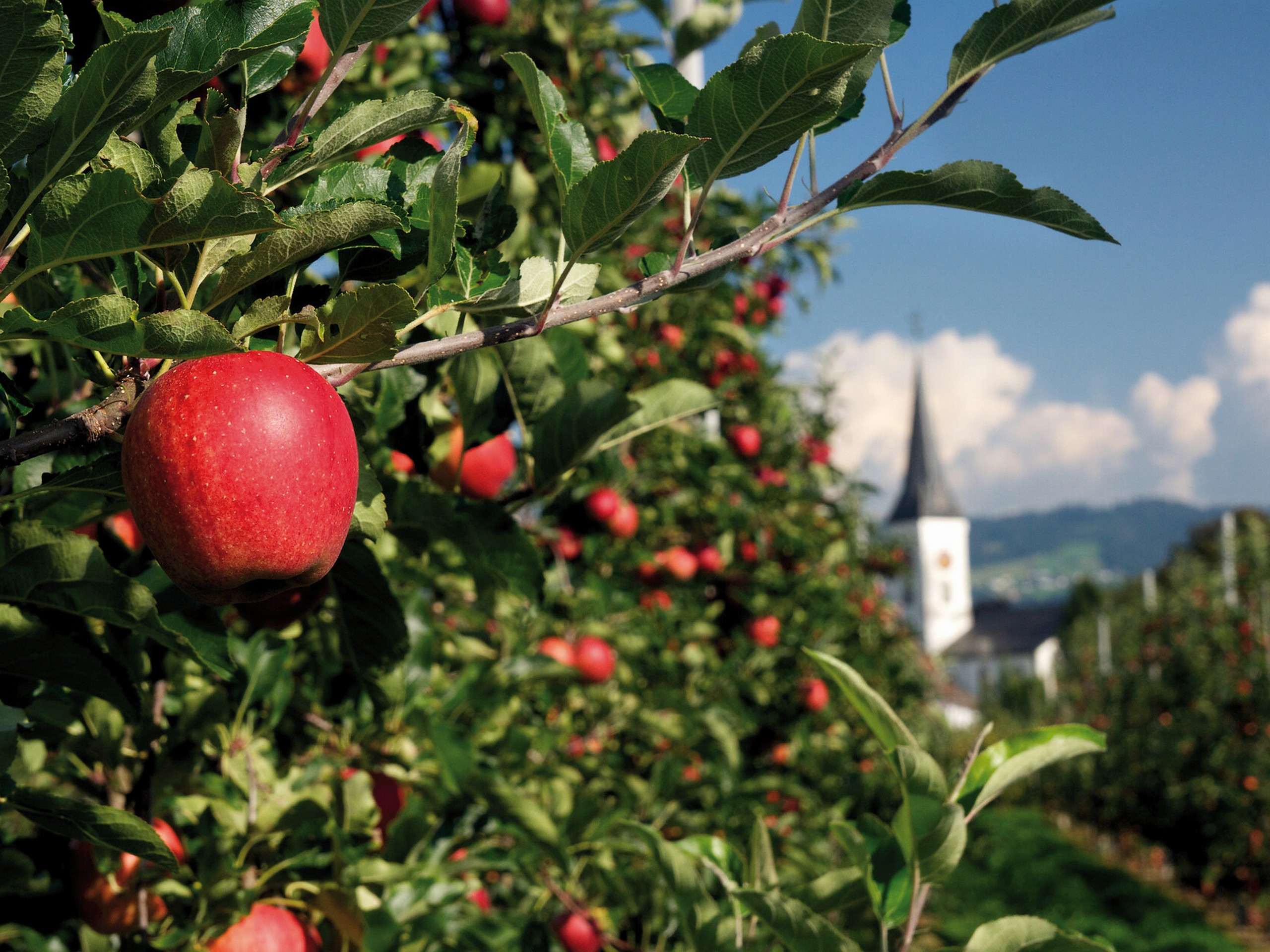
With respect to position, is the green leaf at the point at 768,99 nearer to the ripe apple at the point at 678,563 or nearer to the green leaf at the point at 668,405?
Result: the green leaf at the point at 668,405

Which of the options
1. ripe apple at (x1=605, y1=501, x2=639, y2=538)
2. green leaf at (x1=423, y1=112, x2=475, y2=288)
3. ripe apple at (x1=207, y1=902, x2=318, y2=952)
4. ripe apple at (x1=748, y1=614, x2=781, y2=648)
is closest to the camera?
green leaf at (x1=423, y1=112, x2=475, y2=288)

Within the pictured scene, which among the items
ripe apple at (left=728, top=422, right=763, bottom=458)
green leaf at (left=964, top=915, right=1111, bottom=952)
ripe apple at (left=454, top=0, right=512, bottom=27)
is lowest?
ripe apple at (left=728, top=422, right=763, bottom=458)

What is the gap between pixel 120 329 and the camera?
53 centimetres

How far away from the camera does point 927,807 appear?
0.82m

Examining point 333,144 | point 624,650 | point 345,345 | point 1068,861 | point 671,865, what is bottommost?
point 1068,861

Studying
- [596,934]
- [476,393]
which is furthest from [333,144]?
[596,934]

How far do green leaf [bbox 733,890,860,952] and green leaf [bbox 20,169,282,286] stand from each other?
2.13 ft

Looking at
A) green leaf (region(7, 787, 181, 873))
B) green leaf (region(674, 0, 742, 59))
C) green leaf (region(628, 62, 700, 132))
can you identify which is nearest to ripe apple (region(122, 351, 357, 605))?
green leaf (region(7, 787, 181, 873))

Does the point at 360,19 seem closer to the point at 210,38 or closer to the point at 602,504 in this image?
the point at 210,38

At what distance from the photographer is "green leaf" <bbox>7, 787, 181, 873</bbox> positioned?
0.69m

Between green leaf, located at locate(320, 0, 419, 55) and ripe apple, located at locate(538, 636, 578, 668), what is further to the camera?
ripe apple, located at locate(538, 636, 578, 668)

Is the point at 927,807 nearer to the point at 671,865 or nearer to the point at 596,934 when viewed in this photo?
the point at 671,865

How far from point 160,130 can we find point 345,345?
18cm

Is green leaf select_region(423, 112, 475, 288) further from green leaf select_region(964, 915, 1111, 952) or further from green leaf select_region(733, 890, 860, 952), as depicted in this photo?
green leaf select_region(964, 915, 1111, 952)
